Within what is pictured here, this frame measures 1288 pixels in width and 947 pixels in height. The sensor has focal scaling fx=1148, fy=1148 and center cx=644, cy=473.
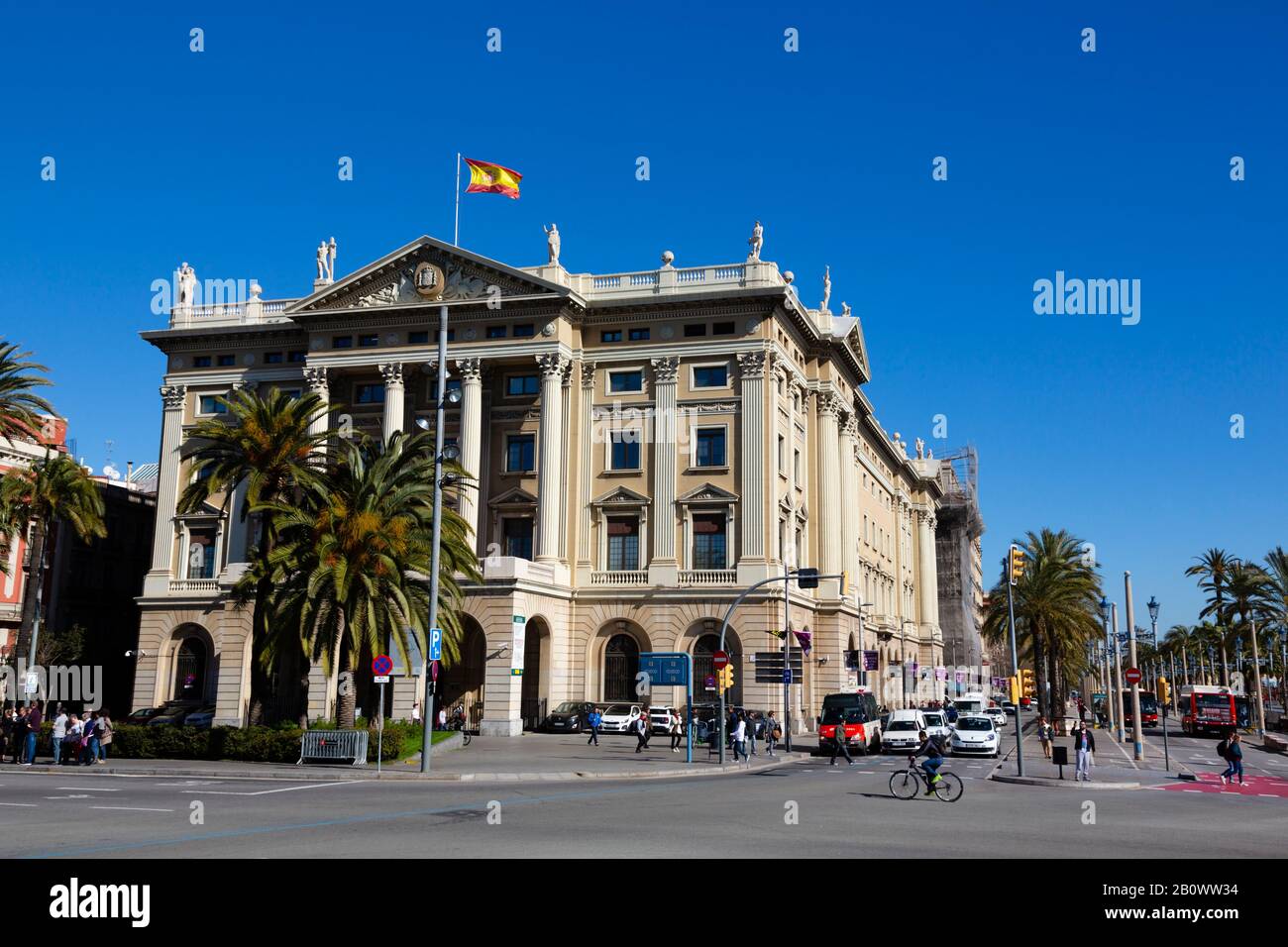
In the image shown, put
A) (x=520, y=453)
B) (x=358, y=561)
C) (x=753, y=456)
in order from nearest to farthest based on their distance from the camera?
(x=358, y=561) → (x=753, y=456) → (x=520, y=453)

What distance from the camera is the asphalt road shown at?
15.8 metres

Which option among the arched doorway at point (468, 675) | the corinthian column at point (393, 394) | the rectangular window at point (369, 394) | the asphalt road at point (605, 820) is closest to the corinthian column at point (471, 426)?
the corinthian column at point (393, 394)

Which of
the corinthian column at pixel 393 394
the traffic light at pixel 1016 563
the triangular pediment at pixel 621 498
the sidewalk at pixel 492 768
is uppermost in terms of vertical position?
the corinthian column at pixel 393 394

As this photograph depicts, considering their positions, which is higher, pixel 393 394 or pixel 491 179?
pixel 491 179

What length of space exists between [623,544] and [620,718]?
9597 mm

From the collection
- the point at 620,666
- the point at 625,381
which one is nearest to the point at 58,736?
the point at 620,666

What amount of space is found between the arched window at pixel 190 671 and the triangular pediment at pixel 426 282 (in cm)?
1828

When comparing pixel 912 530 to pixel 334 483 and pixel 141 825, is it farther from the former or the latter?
pixel 141 825

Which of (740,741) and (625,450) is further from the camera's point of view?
(625,450)

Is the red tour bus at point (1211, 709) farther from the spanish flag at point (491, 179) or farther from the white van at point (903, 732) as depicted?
the spanish flag at point (491, 179)

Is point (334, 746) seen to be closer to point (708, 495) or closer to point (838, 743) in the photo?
point (838, 743)

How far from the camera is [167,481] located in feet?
208

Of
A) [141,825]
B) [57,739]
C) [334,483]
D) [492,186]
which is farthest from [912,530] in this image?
[141,825]

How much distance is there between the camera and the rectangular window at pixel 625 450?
5859 cm
